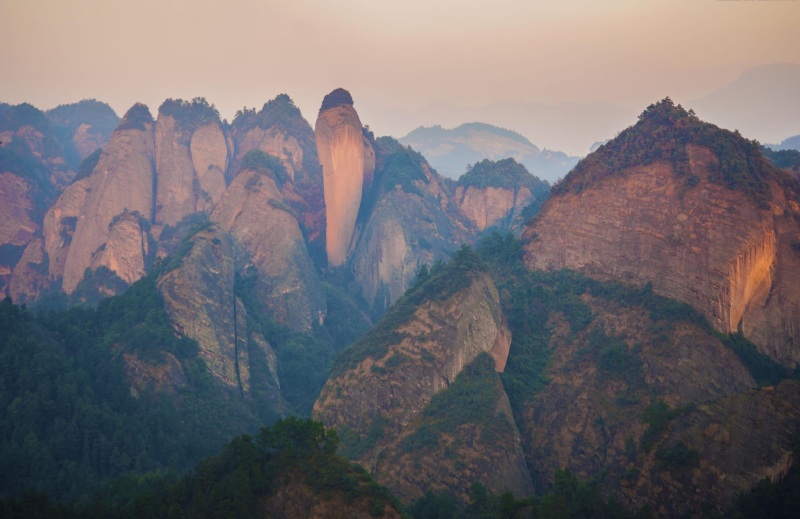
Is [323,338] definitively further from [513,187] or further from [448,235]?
[513,187]

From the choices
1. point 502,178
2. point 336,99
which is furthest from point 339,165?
point 502,178

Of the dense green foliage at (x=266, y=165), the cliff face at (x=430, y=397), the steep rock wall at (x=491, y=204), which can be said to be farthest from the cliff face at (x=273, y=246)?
the steep rock wall at (x=491, y=204)

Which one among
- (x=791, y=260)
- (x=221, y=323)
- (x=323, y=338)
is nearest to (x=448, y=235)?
(x=323, y=338)

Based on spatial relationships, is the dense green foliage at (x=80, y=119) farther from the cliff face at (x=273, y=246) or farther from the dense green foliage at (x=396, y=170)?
the dense green foliage at (x=396, y=170)

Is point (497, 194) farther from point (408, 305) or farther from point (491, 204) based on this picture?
point (408, 305)

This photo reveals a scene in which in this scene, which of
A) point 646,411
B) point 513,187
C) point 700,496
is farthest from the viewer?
point 513,187

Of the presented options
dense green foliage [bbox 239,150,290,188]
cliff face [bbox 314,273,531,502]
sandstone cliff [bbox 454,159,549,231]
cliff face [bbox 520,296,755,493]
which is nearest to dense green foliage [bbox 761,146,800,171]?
sandstone cliff [bbox 454,159,549,231]

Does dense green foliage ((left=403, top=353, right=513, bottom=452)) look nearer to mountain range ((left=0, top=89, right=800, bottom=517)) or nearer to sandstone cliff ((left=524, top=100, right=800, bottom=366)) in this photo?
mountain range ((left=0, top=89, right=800, bottom=517))
